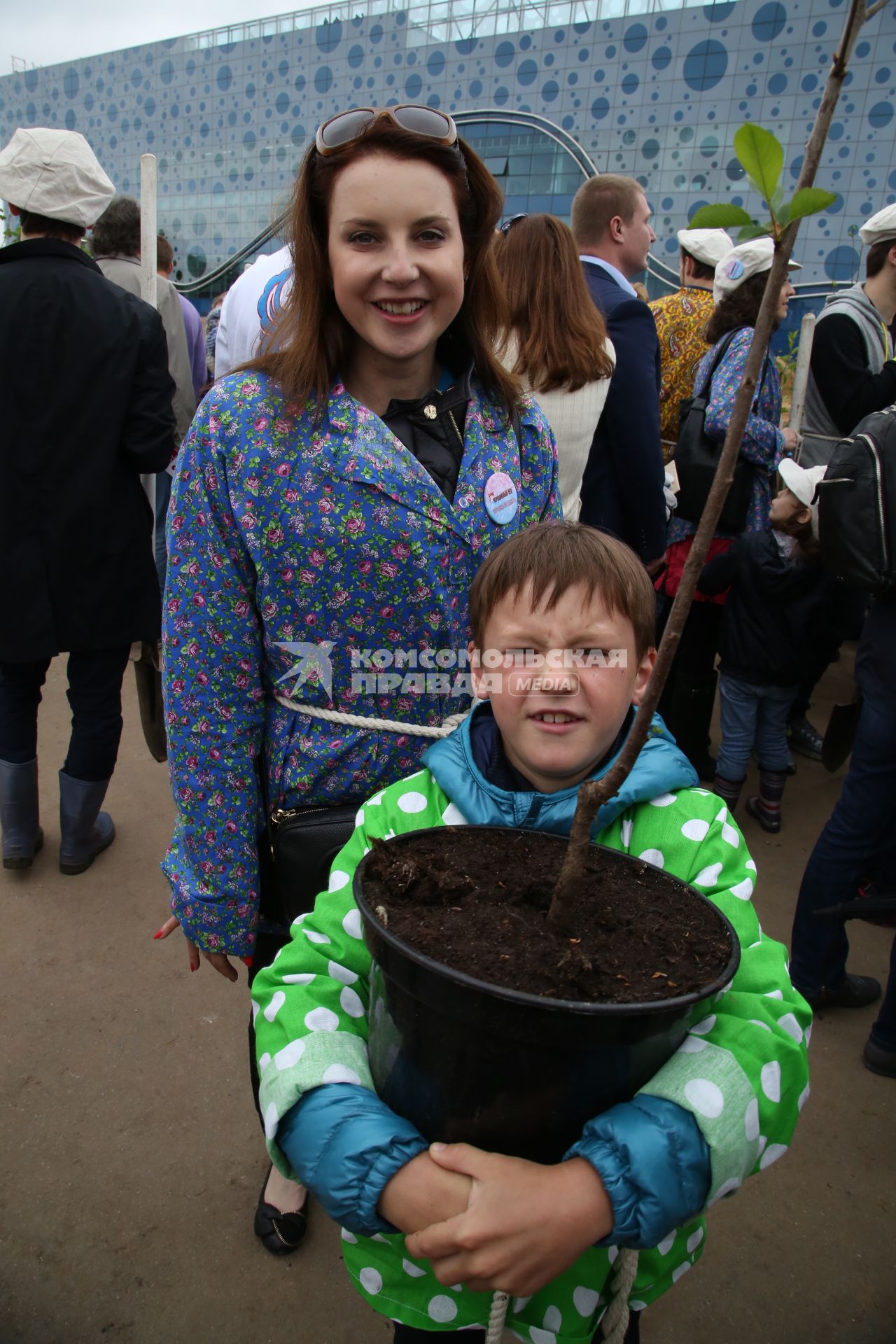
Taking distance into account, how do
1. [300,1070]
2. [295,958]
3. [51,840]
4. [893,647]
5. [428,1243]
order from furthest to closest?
[51,840] → [893,647] → [295,958] → [300,1070] → [428,1243]

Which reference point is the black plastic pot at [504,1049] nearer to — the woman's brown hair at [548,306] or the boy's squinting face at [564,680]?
the boy's squinting face at [564,680]

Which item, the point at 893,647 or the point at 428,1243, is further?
the point at 893,647

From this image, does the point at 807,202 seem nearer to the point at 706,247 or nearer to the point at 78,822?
the point at 78,822

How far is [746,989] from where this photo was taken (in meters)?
0.97

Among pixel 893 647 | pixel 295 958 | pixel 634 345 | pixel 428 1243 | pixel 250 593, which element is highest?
pixel 634 345

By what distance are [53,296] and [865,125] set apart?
1640cm

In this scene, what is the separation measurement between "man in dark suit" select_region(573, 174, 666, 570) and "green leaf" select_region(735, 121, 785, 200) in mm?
2193

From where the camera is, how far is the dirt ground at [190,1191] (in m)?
1.71

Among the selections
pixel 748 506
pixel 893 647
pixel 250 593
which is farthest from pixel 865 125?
pixel 250 593

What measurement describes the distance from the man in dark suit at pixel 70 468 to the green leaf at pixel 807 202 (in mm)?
2705

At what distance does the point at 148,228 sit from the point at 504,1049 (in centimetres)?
384

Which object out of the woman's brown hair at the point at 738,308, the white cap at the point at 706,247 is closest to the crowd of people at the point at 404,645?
the woman's brown hair at the point at 738,308

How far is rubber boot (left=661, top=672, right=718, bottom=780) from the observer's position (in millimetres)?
3773

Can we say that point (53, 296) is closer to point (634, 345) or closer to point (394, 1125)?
point (634, 345)
